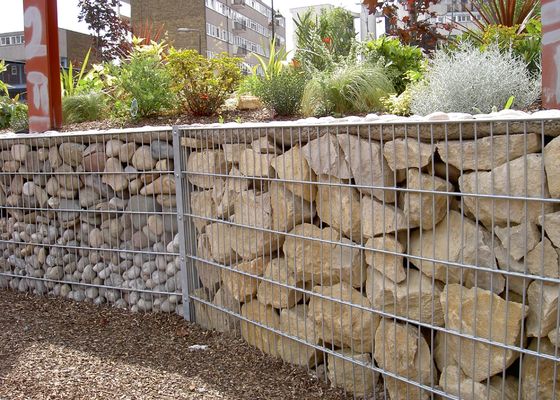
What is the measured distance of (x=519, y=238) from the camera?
2.62m

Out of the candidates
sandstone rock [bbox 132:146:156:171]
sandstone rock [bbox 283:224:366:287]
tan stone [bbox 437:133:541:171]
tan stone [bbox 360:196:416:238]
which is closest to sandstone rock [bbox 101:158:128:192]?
sandstone rock [bbox 132:146:156:171]

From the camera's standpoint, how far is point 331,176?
11.3ft

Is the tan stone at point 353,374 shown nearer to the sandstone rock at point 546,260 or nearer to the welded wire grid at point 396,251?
the welded wire grid at point 396,251

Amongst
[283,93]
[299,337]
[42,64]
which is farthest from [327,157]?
[42,64]

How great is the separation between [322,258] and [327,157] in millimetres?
539

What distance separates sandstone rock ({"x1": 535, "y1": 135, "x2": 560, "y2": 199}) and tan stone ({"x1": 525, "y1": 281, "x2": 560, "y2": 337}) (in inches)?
14.2

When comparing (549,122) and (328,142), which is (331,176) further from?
(549,122)

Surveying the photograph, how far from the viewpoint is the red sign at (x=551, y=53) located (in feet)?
13.3

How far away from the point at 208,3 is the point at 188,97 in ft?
141

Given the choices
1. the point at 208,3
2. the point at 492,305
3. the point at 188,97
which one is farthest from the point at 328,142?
the point at 208,3

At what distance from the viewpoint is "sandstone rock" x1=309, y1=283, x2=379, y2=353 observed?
131 inches

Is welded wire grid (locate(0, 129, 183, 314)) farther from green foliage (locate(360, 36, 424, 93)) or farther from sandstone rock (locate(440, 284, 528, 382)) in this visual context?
green foliage (locate(360, 36, 424, 93))

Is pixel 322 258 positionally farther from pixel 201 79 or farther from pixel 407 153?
pixel 201 79

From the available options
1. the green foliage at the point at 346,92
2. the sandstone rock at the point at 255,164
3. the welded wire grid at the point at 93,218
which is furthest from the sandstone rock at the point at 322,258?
the green foliage at the point at 346,92
